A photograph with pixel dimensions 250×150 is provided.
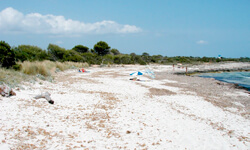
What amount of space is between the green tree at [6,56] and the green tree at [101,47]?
41.4 m

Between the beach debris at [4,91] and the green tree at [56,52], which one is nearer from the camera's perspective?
the beach debris at [4,91]

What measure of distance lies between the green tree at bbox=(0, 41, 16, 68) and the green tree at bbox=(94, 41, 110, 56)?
136 feet

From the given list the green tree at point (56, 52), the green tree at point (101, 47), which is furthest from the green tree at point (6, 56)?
the green tree at point (101, 47)

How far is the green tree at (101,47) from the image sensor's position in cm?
5475

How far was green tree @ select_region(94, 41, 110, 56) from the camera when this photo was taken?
5475cm

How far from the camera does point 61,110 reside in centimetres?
697

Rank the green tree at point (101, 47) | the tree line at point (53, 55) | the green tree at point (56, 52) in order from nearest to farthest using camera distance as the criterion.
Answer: the tree line at point (53, 55)
the green tree at point (56, 52)
the green tree at point (101, 47)

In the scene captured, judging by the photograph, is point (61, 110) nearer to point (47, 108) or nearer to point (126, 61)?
point (47, 108)

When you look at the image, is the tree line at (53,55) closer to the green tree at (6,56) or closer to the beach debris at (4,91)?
the green tree at (6,56)

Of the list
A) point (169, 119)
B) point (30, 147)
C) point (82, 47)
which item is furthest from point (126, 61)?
point (30, 147)

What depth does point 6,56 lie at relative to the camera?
1298 centimetres

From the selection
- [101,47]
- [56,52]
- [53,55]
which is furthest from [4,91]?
[101,47]

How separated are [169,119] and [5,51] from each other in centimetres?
1131

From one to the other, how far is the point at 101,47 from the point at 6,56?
138 feet
